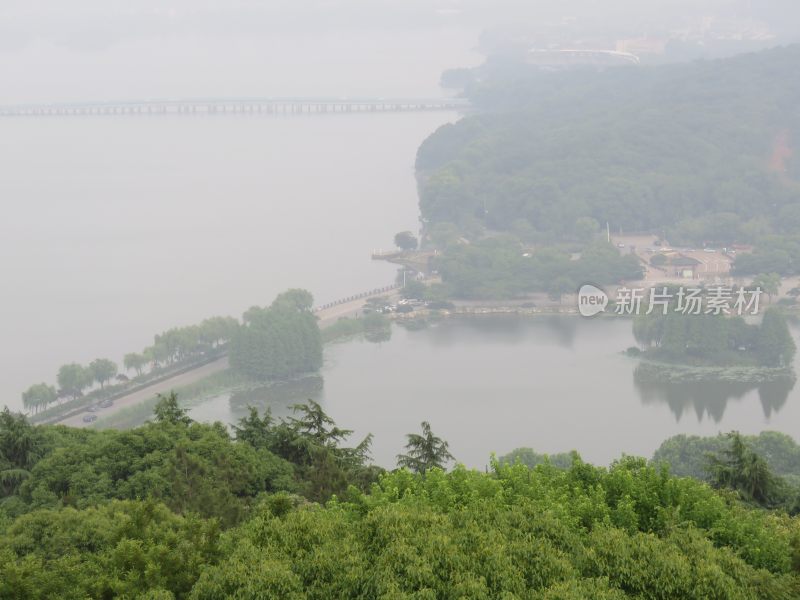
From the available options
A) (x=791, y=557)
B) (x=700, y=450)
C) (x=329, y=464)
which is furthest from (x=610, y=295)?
(x=791, y=557)

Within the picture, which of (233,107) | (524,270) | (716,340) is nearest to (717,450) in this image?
(716,340)

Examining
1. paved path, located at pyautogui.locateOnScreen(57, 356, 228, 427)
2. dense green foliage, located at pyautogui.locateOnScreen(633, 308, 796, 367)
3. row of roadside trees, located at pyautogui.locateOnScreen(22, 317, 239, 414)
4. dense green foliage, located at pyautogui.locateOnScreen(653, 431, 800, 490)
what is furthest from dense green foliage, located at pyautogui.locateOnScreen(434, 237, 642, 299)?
dense green foliage, located at pyautogui.locateOnScreen(653, 431, 800, 490)

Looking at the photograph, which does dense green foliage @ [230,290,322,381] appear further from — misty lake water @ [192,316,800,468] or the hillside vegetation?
the hillside vegetation

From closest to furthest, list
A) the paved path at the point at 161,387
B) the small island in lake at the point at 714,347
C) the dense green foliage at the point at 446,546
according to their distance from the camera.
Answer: the dense green foliage at the point at 446,546, the paved path at the point at 161,387, the small island in lake at the point at 714,347

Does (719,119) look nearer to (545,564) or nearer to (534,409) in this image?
(534,409)

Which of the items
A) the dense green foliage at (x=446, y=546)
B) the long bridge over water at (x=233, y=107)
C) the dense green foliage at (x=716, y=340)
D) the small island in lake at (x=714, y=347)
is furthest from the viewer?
the long bridge over water at (x=233, y=107)

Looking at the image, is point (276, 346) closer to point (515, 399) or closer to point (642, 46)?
point (515, 399)

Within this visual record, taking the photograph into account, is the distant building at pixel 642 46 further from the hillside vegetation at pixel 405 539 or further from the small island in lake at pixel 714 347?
the hillside vegetation at pixel 405 539

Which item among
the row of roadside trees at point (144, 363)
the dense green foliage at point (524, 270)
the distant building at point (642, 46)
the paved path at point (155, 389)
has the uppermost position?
the distant building at point (642, 46)

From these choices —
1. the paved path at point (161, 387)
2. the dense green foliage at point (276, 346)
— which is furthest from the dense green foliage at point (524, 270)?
the dense green foliage at point (276, 346)
